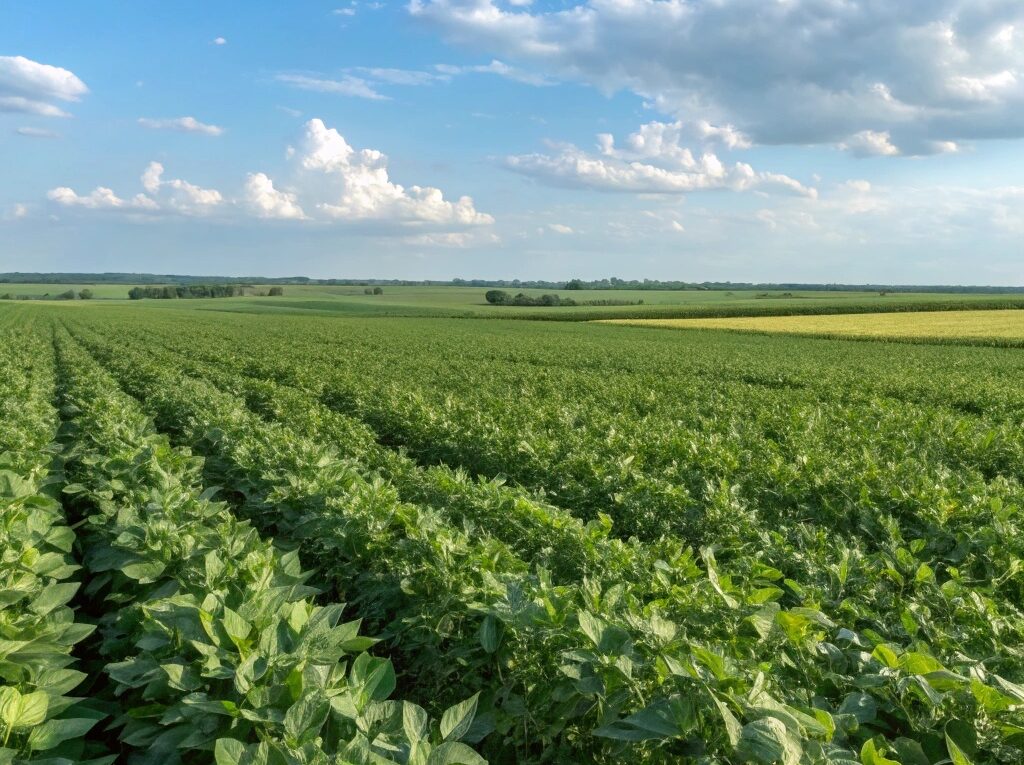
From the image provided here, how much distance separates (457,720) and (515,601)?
0.86 metres

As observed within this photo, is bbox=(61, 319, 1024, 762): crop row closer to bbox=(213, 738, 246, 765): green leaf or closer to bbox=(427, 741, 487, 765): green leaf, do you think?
bbox=(427, 741, 487, 765): green leaf

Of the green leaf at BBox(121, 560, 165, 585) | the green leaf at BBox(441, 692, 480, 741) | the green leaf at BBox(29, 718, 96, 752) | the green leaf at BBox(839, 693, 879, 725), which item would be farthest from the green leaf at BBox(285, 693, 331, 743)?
the green leaf at BBox(121, 560, 165, 585)

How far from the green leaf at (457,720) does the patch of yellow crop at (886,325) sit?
50606 mm

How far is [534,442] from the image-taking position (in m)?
9.77

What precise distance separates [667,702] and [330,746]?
4.45 feet

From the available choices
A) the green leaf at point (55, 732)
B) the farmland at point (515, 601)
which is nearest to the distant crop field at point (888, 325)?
the farmland at point (515, 601)

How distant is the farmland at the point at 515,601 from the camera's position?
256 centimetres

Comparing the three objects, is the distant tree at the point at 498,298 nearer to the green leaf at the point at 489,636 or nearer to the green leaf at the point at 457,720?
the green leaf at the point at 489,636

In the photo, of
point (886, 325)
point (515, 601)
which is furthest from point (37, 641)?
point (886, 325)

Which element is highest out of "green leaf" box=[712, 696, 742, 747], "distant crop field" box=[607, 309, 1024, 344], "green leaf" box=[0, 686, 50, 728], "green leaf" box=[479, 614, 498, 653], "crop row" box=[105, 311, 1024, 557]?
"distant crop field" box=[607, 309, 1024, 344]

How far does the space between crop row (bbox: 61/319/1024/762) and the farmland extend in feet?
0.05

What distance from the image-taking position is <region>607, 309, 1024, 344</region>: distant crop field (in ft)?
152

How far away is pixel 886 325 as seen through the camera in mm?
55625

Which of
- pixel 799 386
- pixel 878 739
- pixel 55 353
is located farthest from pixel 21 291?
pixel 878 739
